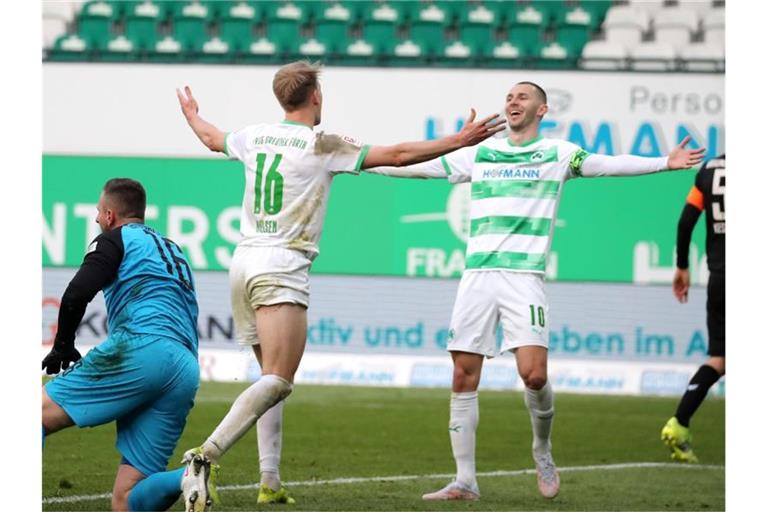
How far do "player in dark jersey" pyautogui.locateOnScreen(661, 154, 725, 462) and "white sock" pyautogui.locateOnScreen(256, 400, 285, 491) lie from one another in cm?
391

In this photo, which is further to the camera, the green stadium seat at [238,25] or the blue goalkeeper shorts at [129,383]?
the green stadium seat at [238,25]

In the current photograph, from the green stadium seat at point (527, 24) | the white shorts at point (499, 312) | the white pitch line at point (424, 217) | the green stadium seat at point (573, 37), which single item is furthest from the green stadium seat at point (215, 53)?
the white shorts at point (499, 312)

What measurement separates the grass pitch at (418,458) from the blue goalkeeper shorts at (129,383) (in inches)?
40.9

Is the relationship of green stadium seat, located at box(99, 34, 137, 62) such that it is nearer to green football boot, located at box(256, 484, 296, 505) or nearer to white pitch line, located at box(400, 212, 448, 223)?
white pitch line, located at box(400, 212, 448, 223)

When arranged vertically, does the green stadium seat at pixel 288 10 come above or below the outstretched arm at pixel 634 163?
above

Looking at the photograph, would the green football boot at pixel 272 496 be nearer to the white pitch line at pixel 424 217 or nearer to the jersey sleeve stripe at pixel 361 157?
the jersey sleeve stripe at pixel 361 157

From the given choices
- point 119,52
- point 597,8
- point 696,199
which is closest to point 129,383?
point 696,199

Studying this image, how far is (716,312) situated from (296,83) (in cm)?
509

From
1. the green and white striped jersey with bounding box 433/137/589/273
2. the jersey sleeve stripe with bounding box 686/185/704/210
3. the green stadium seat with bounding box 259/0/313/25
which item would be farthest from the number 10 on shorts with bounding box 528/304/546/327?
the green stadium seat with bounding box 259/0/313/25

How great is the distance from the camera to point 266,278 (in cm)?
661

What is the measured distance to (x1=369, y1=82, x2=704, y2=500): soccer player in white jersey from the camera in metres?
7.90

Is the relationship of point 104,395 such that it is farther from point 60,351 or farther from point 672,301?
point 672,301

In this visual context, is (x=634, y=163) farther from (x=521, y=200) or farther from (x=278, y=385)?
(x=278, y=385)

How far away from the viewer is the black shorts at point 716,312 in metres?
10.6
